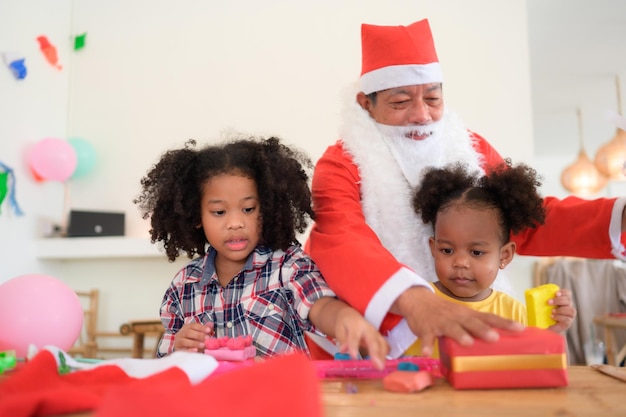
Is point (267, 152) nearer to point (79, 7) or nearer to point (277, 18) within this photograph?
point (277, 18)

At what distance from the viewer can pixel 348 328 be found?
3.19 feet

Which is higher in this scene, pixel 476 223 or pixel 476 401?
pixel 476 223

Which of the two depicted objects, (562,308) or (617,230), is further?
(617,230)

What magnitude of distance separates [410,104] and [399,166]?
7.1 inches

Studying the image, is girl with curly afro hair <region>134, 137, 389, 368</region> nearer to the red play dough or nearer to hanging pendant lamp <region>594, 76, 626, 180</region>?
the red play dough

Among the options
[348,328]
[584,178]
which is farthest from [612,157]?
[348,328]

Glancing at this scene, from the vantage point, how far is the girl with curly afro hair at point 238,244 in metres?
1.42

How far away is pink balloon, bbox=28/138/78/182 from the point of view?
4223mm

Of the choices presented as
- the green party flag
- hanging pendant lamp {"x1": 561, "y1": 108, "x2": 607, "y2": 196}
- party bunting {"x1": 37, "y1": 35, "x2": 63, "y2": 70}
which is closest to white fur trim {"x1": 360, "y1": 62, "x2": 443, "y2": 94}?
the green party flag

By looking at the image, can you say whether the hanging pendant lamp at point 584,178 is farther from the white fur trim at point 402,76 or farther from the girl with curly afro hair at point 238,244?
the girl with curly afro hair at point 238,244

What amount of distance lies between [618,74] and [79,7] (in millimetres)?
5359

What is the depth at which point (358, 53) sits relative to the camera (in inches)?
181

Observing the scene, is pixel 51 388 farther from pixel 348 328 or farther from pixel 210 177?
pixel 210 177

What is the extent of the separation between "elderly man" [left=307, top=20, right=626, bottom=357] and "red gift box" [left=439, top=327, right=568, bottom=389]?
0.46m
